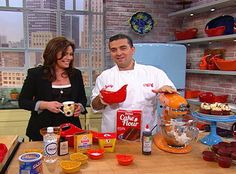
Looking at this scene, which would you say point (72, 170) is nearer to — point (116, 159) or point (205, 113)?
point (116, 159)

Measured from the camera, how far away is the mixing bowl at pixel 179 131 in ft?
5.56

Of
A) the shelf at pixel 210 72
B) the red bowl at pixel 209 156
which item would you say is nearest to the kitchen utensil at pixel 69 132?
the red bowl at pixel 209 156

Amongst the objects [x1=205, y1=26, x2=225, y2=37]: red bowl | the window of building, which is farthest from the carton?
the window of building

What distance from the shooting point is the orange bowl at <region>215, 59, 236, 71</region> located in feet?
10.7

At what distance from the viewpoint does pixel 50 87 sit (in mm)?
2229

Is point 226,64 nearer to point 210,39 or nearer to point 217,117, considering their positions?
point 210,39

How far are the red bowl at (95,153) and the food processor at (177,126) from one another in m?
0.41

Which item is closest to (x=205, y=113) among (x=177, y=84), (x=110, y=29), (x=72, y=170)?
(x=72, y=170)

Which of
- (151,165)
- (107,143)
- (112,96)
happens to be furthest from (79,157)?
(112,96)

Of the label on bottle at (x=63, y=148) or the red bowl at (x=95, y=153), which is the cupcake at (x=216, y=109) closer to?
the red bowl at (x=95, y=153)

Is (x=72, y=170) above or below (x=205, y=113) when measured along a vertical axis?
below

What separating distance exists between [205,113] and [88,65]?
2694 millimetres

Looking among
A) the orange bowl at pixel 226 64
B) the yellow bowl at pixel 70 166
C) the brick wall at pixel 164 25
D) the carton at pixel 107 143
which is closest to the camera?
the yellow bowl at pixel 70 166

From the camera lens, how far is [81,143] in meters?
1.65
